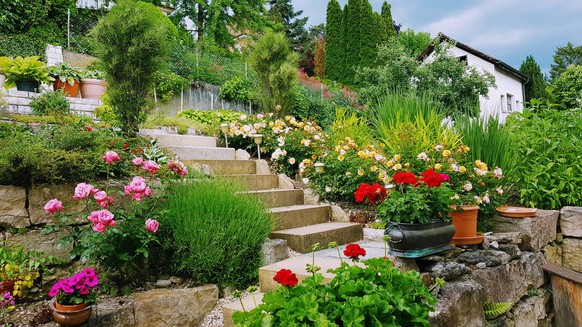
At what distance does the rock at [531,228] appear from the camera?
3877mm

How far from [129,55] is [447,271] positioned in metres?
3.97

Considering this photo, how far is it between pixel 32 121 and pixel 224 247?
3.66 meters

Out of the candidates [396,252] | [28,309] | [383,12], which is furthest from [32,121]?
[383,12]

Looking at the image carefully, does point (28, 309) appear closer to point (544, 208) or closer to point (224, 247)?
point (224, 247)

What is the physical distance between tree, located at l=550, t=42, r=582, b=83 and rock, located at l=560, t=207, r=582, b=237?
30.7 meters

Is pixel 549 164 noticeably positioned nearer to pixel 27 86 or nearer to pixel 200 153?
pixel 200 153

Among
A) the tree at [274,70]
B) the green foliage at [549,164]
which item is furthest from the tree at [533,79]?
the green foliage at [549,164]

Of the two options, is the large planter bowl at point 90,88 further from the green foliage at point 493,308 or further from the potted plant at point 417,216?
the green foliage at point 493,308

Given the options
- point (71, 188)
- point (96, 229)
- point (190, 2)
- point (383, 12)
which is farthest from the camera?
point (383, 12)

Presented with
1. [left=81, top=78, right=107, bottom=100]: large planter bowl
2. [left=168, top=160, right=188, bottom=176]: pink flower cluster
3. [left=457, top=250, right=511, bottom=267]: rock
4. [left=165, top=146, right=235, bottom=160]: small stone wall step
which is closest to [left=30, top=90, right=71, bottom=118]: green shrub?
[left=81, top=78, right=107, bottom=100]: large planter bowl

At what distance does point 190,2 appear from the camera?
1708cm

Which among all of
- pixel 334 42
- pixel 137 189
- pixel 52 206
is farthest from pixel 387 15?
pixel 52 206

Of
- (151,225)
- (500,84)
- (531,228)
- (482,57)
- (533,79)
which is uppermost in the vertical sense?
(482,57)

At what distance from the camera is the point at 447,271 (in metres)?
2.70
